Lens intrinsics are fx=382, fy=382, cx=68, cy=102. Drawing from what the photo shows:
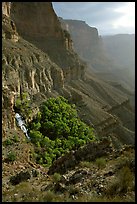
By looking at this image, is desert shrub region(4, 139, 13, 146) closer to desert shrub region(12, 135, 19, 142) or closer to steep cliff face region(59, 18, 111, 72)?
desert shrub region(12, 135, 19, 142)

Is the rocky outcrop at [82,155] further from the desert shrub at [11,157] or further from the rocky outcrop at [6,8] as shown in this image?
the rocky outcrop at [6,8]

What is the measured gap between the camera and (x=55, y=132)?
1341 inches

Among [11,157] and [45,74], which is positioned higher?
[45,74]

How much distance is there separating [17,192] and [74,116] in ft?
102

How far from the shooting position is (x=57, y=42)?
68.0 metres

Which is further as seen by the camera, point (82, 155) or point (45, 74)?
point (45, 74)

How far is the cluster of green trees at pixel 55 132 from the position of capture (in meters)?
27.3

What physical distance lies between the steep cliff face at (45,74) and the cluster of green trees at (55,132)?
1563 millimetres

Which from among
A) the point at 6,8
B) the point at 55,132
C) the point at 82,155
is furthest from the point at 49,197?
the point at 6,8

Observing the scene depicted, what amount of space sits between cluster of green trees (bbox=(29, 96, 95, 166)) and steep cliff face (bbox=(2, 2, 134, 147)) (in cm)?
156

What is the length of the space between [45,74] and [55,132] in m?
17.1

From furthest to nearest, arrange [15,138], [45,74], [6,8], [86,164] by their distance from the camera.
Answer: [6,8]
[45,74]
[15,138]
[86,164]

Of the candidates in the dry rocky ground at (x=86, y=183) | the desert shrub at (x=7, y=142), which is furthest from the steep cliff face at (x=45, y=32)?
the dry rocky ground at (x=86, y=183)

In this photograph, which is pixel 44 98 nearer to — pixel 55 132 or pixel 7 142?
pixel 55 132
